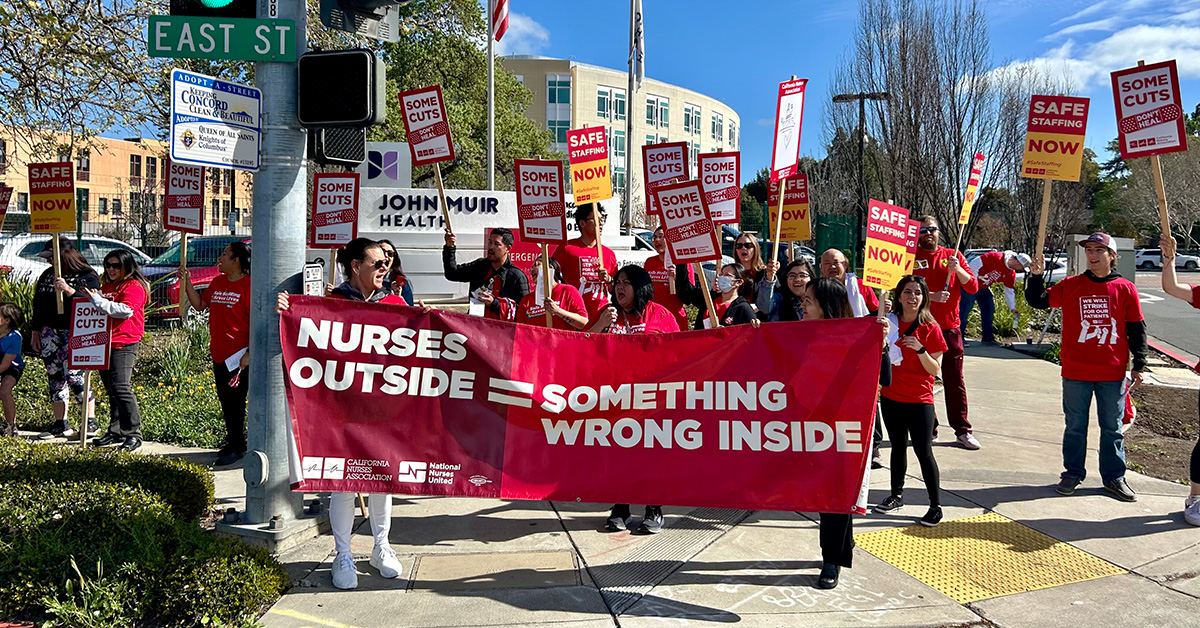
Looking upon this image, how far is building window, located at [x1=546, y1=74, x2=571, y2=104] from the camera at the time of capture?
73.7 meters

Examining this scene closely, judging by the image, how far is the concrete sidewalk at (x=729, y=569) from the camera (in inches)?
178

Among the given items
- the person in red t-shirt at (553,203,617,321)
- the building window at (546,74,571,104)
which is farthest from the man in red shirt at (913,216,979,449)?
the building window at (546,74,571,104)

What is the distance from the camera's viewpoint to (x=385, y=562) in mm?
4941

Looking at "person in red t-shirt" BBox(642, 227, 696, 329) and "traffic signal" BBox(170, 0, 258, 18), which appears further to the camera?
"person in red t-shirt" BBox(642, 227, 696, 329)

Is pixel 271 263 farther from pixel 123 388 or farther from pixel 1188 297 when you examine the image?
pixel 1188 297

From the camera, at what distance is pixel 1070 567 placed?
5.22m

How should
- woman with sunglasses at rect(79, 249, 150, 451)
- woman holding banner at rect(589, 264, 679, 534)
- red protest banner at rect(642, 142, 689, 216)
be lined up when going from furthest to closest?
red protest banner at rect(642, 142, 689, 216), woman with sunglasses at rect(79, 249, 150, 451), woman holding banner at rect(589, 264, 679, 534)

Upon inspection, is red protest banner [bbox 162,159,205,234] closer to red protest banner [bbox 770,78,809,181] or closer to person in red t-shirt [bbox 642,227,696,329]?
person in red t-shirt [bbox 642,227,696,329]

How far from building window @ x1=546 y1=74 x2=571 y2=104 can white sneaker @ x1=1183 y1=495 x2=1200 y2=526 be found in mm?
71045

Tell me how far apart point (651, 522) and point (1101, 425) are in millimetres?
3471

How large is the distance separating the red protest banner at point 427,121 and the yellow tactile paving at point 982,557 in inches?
187

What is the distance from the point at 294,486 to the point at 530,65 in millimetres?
72090

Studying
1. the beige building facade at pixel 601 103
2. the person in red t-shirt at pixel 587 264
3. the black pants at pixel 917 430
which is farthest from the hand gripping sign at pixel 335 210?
the beige building facade at pixel 601 103

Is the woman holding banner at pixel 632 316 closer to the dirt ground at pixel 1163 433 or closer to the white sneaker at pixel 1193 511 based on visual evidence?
the white sneaker at pixel 1193 511
